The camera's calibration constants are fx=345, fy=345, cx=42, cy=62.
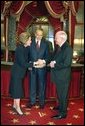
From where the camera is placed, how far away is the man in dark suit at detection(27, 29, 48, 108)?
5.72m

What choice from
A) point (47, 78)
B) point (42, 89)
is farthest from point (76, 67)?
point (42, 89)

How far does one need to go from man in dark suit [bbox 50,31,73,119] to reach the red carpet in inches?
6.6

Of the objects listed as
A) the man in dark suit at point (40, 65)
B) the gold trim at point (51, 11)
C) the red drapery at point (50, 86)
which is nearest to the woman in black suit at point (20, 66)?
the man in dark suit at point (40, 65)

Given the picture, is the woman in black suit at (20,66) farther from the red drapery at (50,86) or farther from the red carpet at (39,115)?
the red drapery at (50,86)

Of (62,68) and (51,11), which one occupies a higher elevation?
(51,11)

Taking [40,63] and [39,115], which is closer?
[39,115]

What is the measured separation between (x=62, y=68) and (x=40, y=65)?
1.80ft

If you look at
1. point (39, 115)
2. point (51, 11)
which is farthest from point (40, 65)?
point (51, 11)

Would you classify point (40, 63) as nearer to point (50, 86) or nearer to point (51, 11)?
point (50, 86)

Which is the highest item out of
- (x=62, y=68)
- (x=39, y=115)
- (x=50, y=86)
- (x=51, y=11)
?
(x=51, y=11)

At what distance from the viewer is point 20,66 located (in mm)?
5309

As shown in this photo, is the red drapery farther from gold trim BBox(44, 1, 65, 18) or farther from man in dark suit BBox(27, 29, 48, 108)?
gold trim BBox(44, 1, 65, 18)

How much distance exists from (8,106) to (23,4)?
199cm

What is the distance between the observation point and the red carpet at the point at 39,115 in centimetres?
513
